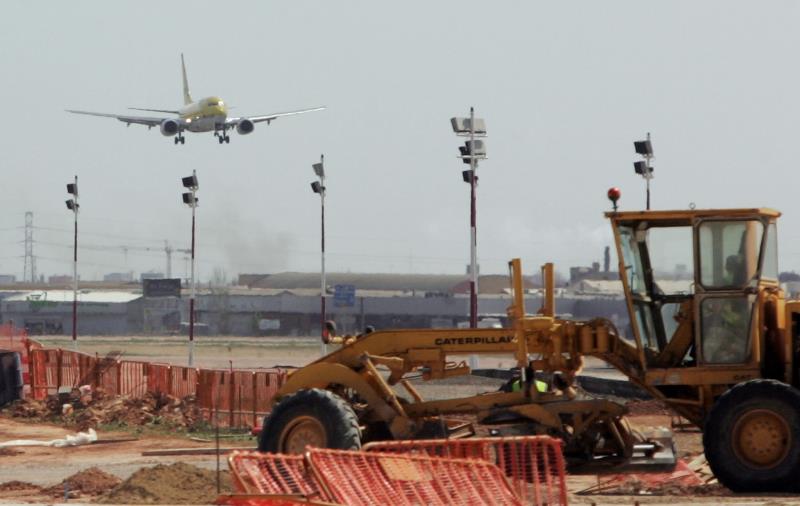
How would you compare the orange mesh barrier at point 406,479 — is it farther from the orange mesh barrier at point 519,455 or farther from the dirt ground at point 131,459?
the dirt ground at point 131,459

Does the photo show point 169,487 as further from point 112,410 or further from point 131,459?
point 112,410

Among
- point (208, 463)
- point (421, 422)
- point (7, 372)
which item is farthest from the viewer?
point (7, 372)

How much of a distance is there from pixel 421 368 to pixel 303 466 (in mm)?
5010

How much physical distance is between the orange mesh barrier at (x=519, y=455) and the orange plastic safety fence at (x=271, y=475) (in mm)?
1684

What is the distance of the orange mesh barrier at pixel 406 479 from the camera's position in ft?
40.5

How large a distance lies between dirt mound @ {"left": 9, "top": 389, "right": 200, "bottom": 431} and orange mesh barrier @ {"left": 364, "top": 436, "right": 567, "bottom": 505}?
14024mm

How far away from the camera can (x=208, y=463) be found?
21.5 m

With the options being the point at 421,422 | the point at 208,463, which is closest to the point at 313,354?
the point at 208,463

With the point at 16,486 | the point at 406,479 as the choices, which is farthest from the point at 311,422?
the point at 16,486

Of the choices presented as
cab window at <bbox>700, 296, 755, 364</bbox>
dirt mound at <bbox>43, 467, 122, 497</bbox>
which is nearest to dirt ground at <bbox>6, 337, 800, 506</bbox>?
dirt mound at <bbox>43, 467, 122, 497</bbox>

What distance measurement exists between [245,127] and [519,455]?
70.2 meters

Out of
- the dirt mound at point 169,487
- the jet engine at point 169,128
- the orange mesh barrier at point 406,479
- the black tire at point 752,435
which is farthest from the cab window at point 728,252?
A: the jet engine at point 169,128

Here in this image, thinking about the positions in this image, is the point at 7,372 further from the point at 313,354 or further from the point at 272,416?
the point at 313,354

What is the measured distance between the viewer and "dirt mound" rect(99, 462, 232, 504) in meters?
16.7
